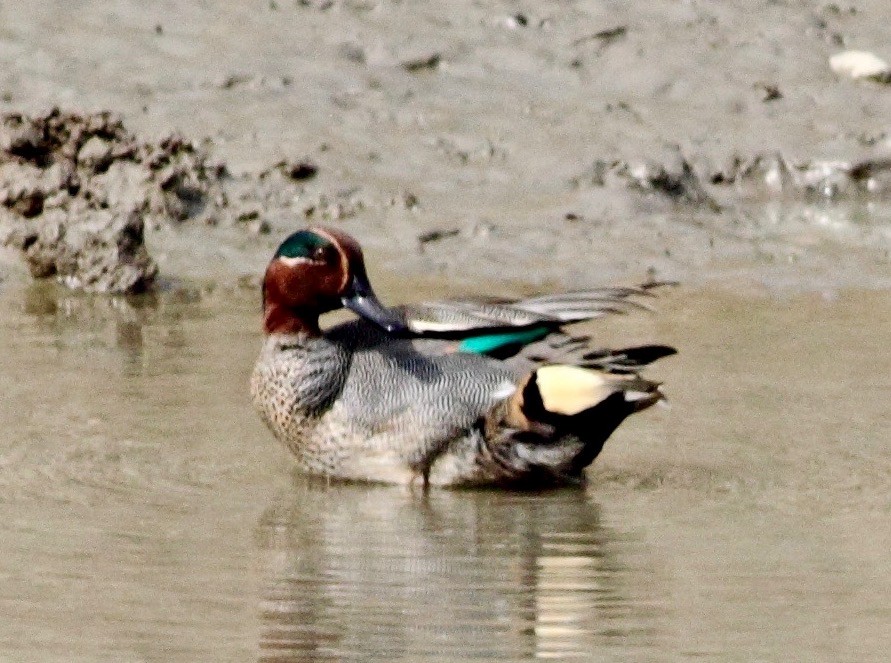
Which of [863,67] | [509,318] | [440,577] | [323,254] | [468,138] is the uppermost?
[863,67]

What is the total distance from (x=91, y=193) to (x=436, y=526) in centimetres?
401

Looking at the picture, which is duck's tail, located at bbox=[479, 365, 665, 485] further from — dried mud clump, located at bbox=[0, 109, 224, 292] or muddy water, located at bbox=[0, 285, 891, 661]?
dried mud clump, located at bbox=[0, 109, 224, 292]

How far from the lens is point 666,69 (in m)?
12.0

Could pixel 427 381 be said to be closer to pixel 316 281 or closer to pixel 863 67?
pixel 316 281

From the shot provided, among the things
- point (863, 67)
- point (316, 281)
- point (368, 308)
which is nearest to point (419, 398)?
point (368, 308)

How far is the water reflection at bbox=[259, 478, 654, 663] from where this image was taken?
5.21 m

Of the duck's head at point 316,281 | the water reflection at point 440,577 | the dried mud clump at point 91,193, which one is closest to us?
the water reflection at point 440,577

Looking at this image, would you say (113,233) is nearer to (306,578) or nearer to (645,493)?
(645,493)

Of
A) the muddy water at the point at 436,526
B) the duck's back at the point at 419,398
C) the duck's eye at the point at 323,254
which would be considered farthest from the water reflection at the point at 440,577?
the duck's eye at the point at 323,254

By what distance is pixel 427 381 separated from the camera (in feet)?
22.6

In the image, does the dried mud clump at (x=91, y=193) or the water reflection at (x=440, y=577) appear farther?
the dried mud clump at (x=91, y=193)

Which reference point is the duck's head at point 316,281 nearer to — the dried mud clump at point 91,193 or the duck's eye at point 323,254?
the duck's eye at point 323,254

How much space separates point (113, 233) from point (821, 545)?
13.9ft

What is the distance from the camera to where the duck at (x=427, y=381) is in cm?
687
